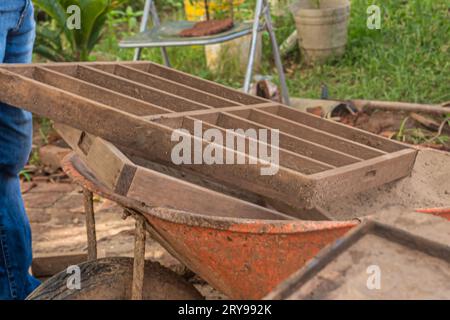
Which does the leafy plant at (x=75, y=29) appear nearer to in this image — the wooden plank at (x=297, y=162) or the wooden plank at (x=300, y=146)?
the wooden plank at (x=300, y=146)

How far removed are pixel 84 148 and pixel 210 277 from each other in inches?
21.8

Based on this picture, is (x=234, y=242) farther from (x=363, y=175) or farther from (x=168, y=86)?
(x=168, y=86)

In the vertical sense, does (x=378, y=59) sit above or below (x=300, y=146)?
below

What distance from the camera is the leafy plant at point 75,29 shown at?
518 centimetres

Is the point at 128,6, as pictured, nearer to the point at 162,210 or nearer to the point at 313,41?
the point at 313,41

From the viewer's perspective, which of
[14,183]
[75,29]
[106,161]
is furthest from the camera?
[75,29]

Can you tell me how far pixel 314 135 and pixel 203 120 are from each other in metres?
0.36

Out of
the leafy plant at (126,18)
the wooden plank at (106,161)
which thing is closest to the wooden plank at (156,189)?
the wooden plank at (106,161)

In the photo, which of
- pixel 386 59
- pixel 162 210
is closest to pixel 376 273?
pixel 162 210

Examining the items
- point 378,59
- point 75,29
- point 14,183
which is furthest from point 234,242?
point 378,59

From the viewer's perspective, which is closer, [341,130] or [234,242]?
[234,242]

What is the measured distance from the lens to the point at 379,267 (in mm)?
1665

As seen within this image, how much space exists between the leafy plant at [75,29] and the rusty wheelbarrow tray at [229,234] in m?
3.13

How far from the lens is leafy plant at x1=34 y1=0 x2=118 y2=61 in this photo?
5.18m
